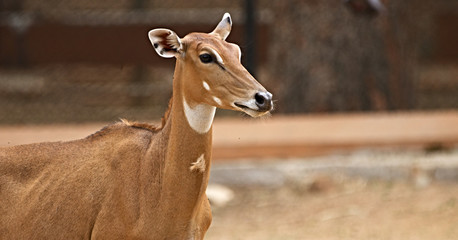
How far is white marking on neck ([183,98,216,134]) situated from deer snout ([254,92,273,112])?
0.32 m

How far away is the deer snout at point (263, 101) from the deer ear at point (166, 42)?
46cm

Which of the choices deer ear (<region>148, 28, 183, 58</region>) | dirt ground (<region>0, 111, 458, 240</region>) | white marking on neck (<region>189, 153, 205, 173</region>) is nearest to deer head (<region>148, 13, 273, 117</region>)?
deer ear (<region>148, 28, 183, 58</region>)

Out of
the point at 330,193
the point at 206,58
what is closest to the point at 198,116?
the point at 206,58

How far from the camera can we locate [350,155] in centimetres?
813

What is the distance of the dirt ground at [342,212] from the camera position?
6570 millimetres

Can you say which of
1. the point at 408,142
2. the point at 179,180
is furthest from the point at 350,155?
the point at 179,180

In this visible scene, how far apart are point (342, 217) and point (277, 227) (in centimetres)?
59

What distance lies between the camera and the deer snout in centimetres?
353

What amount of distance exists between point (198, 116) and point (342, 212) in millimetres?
3654

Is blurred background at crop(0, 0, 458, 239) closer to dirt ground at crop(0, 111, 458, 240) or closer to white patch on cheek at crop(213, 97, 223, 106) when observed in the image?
dirt ground at crop(0, 111, 458, 240)

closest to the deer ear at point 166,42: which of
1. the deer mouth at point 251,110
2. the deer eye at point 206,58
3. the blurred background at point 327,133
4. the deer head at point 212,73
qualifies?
the deer head at point 212,73

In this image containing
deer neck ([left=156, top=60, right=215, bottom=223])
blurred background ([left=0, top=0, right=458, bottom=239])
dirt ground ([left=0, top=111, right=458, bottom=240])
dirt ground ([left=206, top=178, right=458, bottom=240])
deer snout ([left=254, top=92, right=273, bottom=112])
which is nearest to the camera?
deer snout ([left=254, top=92, right=273, bottom=112])

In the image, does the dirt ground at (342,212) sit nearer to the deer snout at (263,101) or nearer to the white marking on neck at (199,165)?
the white marking on neck at (199,165)

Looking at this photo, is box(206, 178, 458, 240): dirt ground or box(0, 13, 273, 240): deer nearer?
box(0, 13, 273, 240): deer
